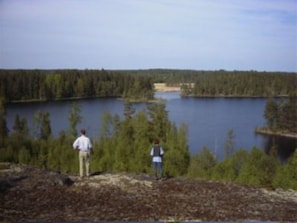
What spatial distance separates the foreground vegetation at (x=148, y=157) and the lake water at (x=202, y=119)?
566 cm

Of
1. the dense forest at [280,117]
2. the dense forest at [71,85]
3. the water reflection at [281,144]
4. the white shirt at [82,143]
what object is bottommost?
the water reflection at [281,144]

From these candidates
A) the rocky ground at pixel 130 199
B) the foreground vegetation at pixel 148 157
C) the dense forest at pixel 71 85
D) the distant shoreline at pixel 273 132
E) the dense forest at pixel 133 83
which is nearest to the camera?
the rocky ground at pixel 130 199

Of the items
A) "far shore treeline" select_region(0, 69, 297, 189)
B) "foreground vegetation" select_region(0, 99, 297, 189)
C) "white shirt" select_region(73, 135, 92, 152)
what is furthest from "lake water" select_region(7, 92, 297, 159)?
"white shirt" select_region(73, 135, 92, 152)

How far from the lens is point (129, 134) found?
47750 millimetres

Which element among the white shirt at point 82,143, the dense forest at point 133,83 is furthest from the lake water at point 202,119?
the white shirt at point 82,143

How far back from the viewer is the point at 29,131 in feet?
172

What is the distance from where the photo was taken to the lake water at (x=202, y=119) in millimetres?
56062

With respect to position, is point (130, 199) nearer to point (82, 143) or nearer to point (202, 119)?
point (82, 143)

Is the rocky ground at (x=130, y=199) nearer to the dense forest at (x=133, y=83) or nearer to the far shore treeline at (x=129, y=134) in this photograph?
the far shore treeline at (x=129, y=134)

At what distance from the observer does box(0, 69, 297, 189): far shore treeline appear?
34.3m

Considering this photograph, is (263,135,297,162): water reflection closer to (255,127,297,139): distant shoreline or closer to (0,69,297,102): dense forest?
(255,127,297,139): distant shoreline

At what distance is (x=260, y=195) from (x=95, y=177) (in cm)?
453

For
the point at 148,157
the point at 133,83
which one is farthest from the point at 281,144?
the point at 133,83

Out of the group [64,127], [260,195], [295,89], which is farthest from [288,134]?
[260,195]
